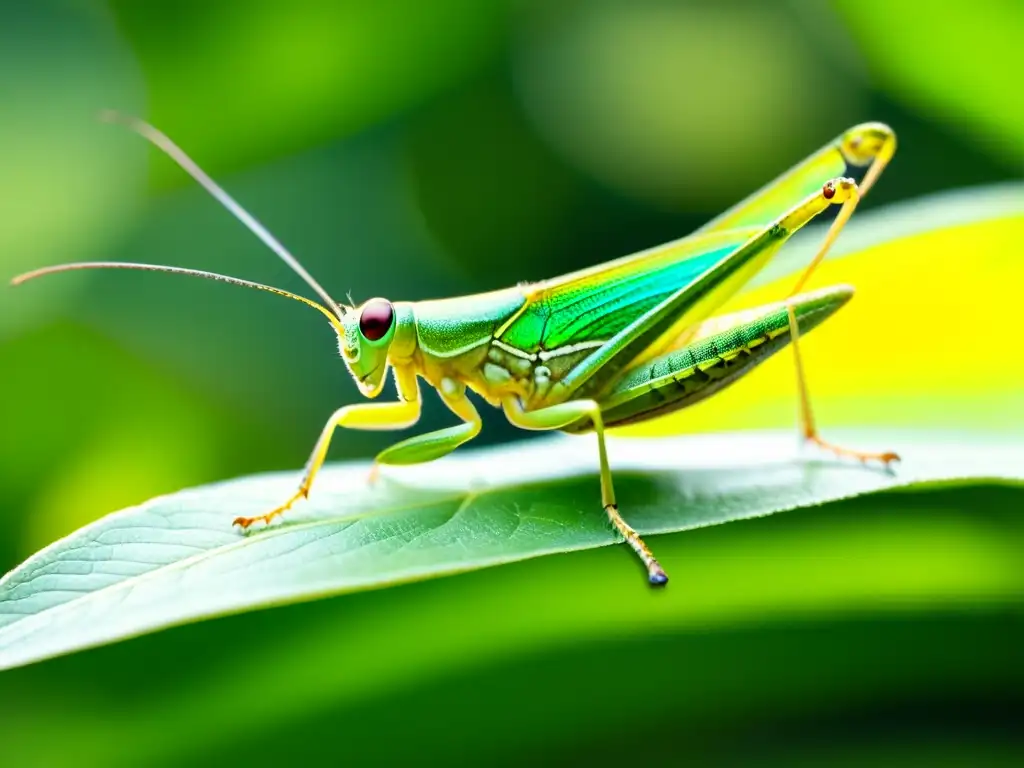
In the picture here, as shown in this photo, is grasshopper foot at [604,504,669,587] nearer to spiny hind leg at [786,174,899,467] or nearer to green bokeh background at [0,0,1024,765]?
green bokeh background at [0,0,1024,765]

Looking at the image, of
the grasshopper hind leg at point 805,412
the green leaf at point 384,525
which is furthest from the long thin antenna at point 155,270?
the grasshopper hind leg at point 805,412

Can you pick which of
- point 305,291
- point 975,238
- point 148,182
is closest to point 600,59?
point 305,291

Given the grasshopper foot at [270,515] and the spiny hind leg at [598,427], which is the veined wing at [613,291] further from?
the grasshopper foot at [270,515]

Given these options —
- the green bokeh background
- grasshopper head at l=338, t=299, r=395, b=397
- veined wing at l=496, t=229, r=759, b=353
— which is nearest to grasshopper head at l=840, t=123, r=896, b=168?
the green bokeh background

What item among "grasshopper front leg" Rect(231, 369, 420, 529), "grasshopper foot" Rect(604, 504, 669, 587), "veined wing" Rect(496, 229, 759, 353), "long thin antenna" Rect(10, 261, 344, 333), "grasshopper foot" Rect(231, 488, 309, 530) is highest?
"long thin antenna" Rect(10, 261, 344, 333)

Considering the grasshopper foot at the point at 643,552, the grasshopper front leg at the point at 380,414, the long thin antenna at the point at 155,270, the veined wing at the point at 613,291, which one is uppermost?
the long thin antenna at the point at 155,270
